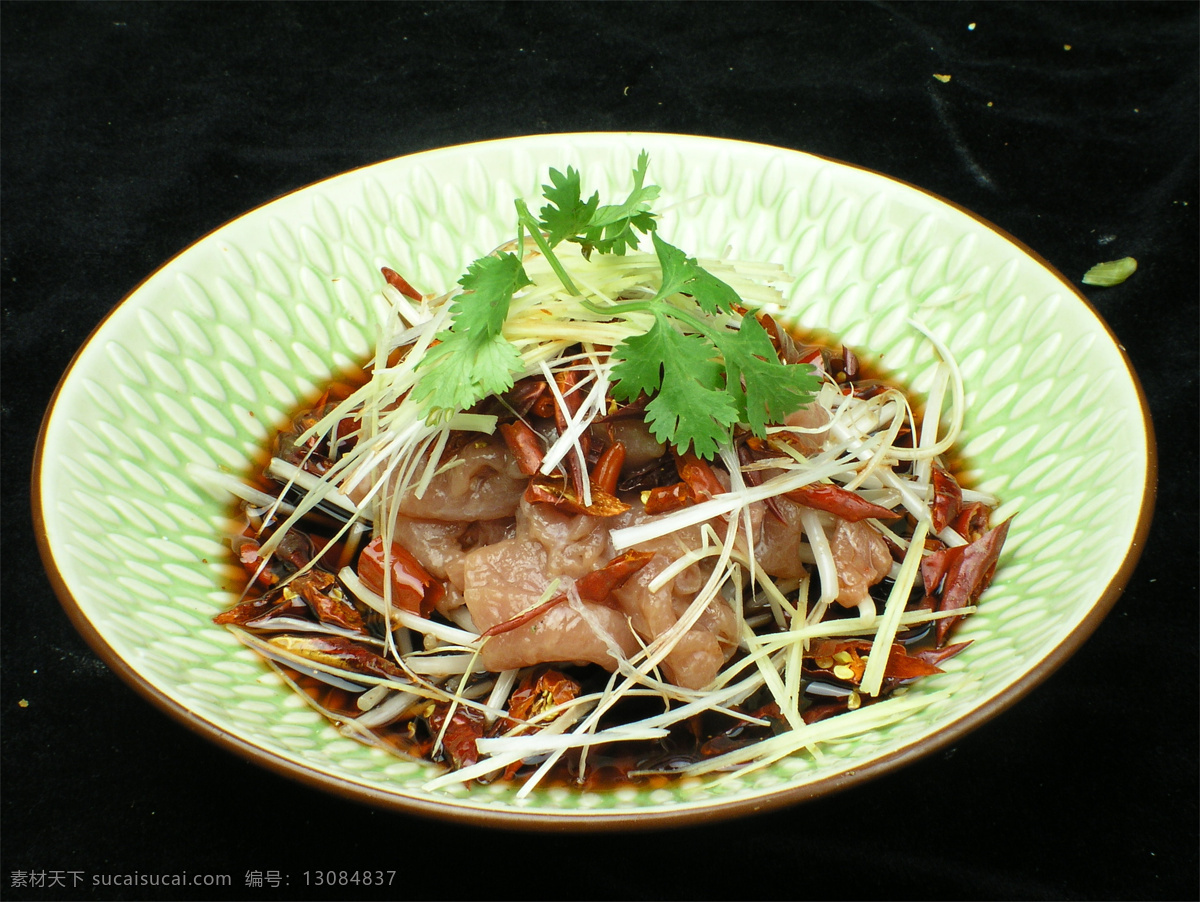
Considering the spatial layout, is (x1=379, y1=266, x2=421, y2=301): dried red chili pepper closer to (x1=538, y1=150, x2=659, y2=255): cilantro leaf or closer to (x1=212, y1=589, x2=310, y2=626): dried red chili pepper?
(x1=538, y1=150, x2=659, y2=255): cilantro leaf

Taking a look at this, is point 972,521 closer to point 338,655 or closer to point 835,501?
point 835,501

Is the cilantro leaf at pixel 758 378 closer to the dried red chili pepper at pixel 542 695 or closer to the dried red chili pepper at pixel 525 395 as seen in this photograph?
the dried red chili pepper at pixel 525 395

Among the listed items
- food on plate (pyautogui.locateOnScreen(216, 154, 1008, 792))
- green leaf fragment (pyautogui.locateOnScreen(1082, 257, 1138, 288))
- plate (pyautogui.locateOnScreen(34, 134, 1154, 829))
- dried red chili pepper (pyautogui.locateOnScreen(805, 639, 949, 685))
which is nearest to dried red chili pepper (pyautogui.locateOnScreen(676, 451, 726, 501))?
food on plate (pyautogui.locateOnScreen(216, 154, 1008, 792))

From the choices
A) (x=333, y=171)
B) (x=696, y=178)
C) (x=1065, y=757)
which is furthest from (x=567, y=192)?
(x=333, y=171)

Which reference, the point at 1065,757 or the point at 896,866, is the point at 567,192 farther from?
the point at 1065,757

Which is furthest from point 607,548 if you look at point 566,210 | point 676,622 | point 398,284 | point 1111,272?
point 1111,272

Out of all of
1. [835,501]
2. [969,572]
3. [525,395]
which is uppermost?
[525,395]
